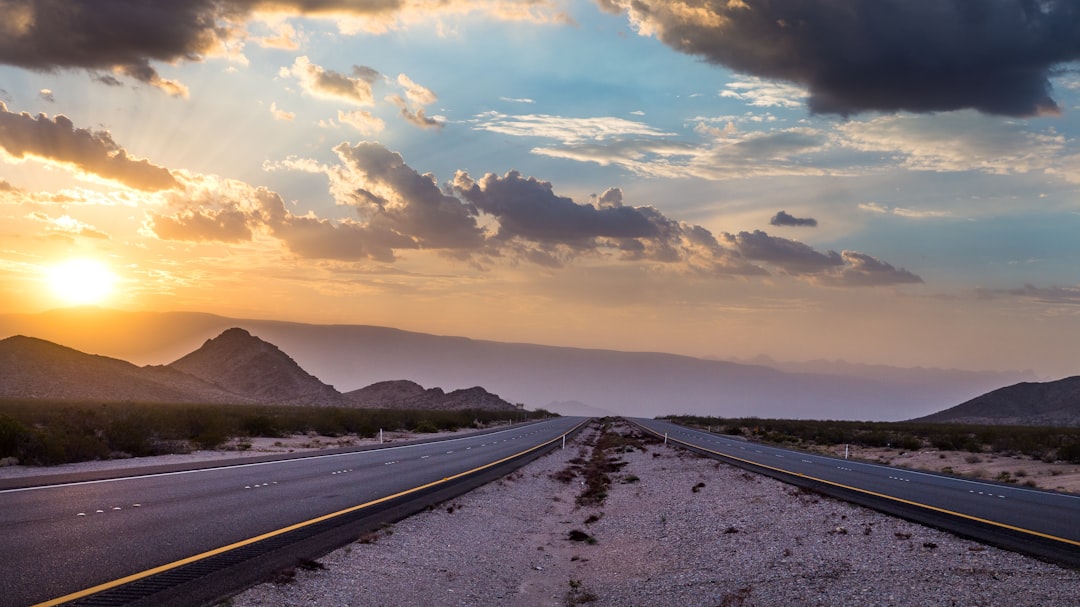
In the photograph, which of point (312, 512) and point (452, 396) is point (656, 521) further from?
point (452, 396)

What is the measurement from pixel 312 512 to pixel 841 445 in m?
53.9

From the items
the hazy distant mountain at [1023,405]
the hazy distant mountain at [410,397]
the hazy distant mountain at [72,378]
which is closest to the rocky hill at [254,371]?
the hazy distant mountain at [410,397]

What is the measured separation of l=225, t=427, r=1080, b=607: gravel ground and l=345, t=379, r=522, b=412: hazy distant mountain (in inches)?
5985

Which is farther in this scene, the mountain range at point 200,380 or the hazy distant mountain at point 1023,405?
the hazy distant mountain at point 1023,405

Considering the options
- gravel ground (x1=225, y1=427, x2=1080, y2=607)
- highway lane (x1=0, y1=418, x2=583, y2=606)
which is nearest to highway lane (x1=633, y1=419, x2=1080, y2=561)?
gravel ground (x1=225, y1=427, x2=1080, y2=607)

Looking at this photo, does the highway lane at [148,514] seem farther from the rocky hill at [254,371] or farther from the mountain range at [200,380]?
the rocky hill at [254,371]

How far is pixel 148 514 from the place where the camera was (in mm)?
12039

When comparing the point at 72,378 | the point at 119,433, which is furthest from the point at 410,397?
the point at 119,433

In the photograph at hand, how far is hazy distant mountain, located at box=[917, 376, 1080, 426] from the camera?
164m

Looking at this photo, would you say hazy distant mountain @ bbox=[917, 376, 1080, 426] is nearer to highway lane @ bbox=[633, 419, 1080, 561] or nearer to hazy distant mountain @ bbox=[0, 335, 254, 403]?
hazy distant mountain @ bbox=[0, 335, 254, 403]

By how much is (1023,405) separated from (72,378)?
18337 centimetres

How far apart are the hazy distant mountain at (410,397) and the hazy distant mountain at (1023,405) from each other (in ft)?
338

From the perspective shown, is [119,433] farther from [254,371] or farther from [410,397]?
[410,397]

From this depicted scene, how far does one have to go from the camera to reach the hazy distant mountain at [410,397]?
172125 mm
